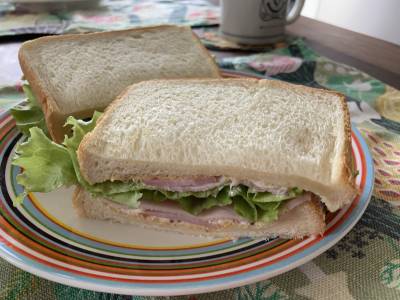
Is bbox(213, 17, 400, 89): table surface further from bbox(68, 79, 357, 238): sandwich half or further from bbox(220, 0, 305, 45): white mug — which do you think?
bbox(68, 79, 357, 238): sandwich half

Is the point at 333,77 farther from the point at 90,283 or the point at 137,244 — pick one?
the point at 90,283

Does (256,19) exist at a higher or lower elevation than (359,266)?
higher

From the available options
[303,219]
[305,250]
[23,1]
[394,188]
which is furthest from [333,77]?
[23,1]

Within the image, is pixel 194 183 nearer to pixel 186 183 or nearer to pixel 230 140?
pixel 186 183

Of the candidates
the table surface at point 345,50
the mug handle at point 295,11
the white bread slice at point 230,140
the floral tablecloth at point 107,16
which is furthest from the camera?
the floral tablecloth at point 107,16

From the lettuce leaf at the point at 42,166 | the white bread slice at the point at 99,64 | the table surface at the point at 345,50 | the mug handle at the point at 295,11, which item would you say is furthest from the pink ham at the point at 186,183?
the mug handle at the point at 295,11

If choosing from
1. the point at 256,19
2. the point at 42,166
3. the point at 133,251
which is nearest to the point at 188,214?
the point at 133,251

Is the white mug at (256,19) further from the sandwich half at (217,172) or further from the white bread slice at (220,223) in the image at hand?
the white bread slice at (220,223)
